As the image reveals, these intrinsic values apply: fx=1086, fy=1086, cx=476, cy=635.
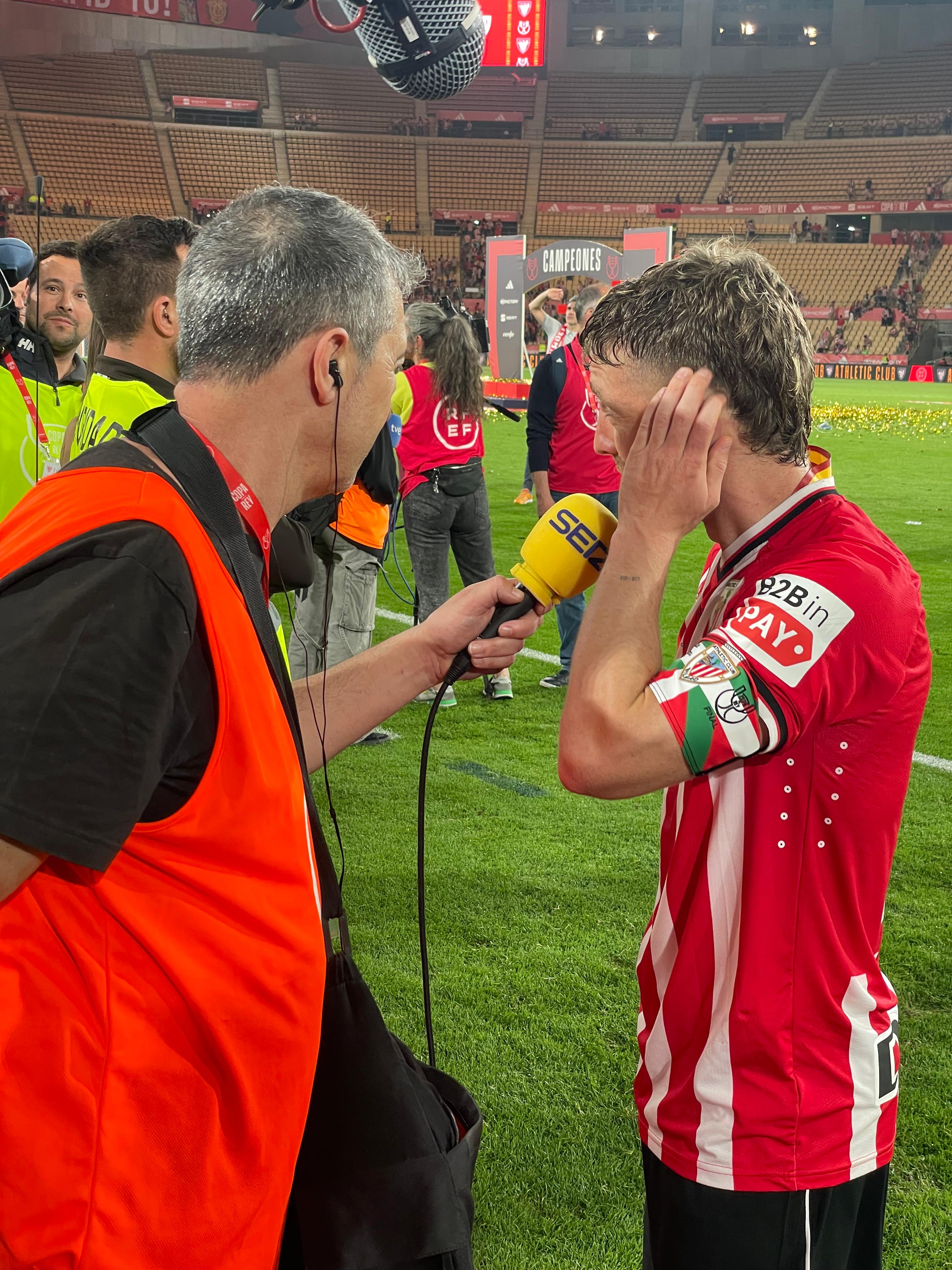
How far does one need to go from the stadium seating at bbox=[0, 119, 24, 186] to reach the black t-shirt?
1812 inches

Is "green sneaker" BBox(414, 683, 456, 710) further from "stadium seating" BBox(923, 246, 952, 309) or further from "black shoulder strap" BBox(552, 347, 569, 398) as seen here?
"stadium seating" BBox(923, 246, 952, 309)

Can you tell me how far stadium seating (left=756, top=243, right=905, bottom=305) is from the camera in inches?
1783

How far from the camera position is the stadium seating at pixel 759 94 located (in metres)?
52.3

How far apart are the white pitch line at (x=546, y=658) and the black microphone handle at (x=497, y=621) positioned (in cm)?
331

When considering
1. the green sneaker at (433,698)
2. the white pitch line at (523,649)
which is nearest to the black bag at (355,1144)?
the green sneaker at (433,698)

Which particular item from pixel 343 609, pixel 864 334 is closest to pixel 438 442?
pixel 343 609

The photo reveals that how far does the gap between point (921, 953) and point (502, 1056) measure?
151 centimetres

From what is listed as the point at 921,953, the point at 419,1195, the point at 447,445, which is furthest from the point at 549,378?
the point at 419,1195

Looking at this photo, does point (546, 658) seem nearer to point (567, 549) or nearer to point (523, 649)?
point (523, 649)

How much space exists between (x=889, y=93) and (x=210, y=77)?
103ft

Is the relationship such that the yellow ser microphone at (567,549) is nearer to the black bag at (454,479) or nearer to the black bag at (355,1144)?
the black bag at (355,1144)

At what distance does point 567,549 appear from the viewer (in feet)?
5.55

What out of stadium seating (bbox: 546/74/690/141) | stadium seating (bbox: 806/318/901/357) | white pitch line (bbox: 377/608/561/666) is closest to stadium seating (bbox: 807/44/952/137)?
stadium seating (bbox: 546/74/690/141)

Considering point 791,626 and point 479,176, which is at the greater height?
point 791,626
